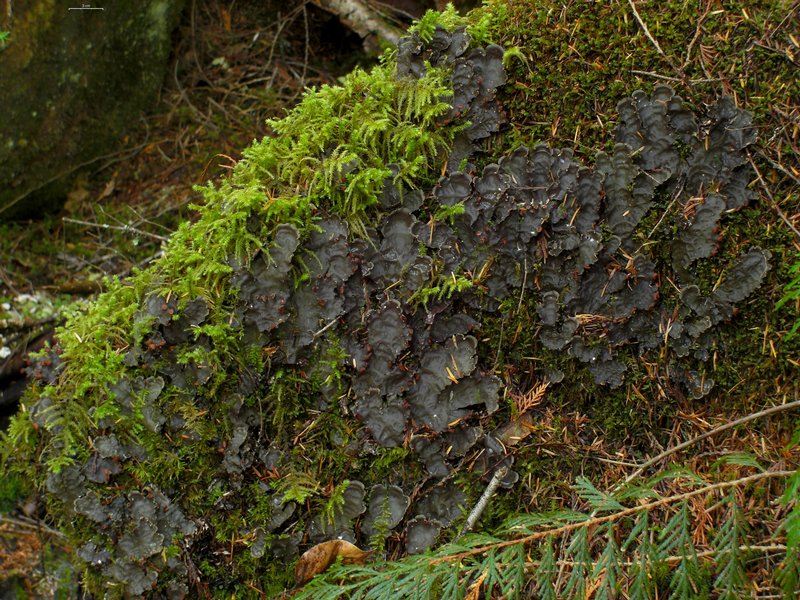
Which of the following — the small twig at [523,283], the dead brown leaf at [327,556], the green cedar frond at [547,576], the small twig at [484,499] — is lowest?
the dead brown leaf at [327,556]

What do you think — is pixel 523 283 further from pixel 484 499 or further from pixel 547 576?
pixel 547 576

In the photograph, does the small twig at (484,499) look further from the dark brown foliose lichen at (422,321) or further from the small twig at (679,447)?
the small twig at (679,447)

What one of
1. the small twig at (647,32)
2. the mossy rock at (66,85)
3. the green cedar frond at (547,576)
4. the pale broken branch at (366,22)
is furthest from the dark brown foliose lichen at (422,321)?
the mossy rock at (66,85)

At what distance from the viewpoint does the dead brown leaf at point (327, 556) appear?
285 centimetres

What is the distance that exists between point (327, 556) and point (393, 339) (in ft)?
3.38

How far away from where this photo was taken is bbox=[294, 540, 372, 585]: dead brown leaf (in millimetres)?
2854

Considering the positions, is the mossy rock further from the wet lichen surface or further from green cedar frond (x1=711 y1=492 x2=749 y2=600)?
green cedar frond (x1=711 y1=492 x2=749 y2=600)

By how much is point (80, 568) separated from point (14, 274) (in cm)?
332

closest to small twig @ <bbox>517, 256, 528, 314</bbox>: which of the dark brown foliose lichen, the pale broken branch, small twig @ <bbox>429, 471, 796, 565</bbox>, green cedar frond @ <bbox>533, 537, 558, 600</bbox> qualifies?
the dark brown foliose lichen

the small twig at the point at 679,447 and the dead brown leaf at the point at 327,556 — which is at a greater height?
the small twig at the point at 679,447


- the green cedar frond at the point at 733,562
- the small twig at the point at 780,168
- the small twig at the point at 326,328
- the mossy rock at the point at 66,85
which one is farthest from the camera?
the mossy rock at the point at 66,85

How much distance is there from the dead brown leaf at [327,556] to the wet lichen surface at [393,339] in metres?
0.05

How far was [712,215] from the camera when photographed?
2.87 m

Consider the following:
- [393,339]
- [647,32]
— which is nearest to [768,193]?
[647,32]
